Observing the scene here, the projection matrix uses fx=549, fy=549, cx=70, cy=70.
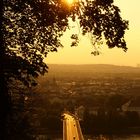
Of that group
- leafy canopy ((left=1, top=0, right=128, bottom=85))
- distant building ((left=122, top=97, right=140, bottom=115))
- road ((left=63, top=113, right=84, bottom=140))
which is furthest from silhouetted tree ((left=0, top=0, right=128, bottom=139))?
distant building ((left=122, top=97, right=140, bottom=115))

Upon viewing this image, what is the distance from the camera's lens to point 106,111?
11069 cm

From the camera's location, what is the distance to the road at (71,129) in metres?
71.5

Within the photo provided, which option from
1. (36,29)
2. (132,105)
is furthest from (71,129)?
(36,29)

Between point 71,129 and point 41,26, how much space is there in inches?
2652

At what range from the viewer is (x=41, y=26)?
49.5ft

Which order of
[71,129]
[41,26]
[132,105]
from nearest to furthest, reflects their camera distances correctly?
[41,26], [71,129], [132,105]

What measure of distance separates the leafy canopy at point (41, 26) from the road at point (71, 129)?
177ft

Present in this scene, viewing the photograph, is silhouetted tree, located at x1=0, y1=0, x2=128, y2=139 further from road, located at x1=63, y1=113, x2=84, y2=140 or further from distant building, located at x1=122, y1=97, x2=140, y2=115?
distant building, located at x1=122, y1=97, x2=140, y2=115

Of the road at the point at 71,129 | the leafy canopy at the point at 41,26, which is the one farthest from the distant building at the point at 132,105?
the leafy canopy at the point at 41,26

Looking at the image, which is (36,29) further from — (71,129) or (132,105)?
(132,105)

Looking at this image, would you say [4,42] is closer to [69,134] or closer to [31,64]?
[31,64]

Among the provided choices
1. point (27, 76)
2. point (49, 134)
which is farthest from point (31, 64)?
point (49, 134)

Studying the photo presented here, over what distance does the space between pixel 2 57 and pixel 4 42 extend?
0.50 m

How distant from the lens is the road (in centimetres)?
7150
